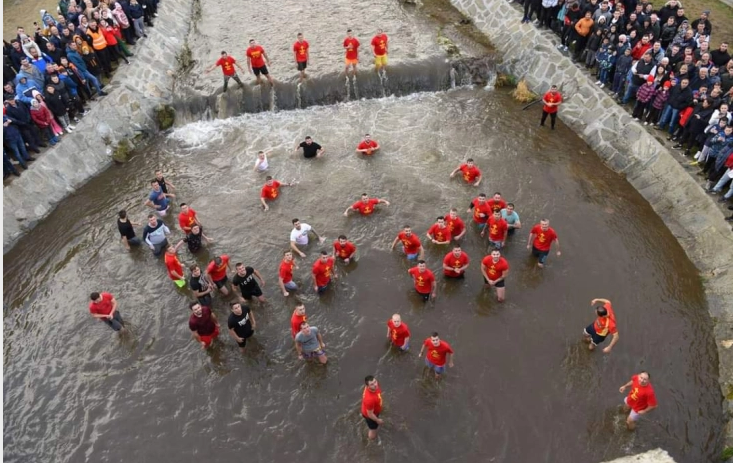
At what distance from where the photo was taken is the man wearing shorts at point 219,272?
1309cm

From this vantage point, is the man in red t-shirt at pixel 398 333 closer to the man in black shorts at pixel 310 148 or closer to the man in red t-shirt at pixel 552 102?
the man in black shorts at pixel 310 148

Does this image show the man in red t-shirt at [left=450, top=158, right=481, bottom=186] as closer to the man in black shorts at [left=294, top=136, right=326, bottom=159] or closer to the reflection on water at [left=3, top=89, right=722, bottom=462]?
the reflection on water at [left=3, top=89, right=722, bottom=462]

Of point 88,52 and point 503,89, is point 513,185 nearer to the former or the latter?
point 503,89

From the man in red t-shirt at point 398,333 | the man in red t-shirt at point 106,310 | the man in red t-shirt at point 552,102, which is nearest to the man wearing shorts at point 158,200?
the man in red t-shirt at point 106,310

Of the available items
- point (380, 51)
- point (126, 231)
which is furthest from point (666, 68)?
point (126, 231)

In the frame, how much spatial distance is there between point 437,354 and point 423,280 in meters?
2.04

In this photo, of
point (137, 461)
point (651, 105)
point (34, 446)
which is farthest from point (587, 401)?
point (34, 446)

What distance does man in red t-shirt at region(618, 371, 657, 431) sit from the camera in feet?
31.8

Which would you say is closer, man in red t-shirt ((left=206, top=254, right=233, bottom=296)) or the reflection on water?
the reflection on water

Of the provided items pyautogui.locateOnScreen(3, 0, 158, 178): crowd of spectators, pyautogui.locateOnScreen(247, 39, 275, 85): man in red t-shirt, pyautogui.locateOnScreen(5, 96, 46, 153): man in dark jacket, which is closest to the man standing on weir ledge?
pyautogui.locateOnScreen(3, 0, 158, 178): crowd of spectators

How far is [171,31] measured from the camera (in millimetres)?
23719

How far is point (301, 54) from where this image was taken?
19875 mm

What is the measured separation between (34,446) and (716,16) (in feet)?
81.5

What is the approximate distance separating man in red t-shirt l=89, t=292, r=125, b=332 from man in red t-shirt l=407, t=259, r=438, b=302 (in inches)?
272
